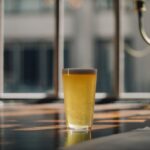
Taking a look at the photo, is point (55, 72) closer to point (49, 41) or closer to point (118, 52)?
point (118, 52)

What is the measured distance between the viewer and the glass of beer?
836 mm

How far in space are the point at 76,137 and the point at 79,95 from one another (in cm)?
11

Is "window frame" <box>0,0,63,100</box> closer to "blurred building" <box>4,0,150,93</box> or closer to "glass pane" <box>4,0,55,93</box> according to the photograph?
"blurred building" <box>4,0,150,93</box>

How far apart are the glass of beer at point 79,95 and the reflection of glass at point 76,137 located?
3cm

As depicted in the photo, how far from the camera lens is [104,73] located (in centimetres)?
270

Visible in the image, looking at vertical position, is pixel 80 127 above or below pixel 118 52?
below

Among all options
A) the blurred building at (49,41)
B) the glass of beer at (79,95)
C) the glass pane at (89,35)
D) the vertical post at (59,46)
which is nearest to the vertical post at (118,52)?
the vertical post at (59,46)

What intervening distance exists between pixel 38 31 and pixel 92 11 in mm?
547

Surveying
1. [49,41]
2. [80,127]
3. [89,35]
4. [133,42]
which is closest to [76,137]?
[80,127]

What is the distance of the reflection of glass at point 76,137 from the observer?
0.71m

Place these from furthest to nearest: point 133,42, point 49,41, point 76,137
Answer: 1. point 49,41
2. point 133,42
3. point 76,137

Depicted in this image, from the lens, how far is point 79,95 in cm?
84

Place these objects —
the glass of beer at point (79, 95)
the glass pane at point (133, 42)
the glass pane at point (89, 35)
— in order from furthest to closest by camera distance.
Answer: the glass pane at point (89, 35)
the glass pane at point (133, 42)
the glass of beer at point (79, 95)

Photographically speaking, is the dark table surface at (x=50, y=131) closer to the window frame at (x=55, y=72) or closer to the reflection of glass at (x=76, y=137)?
the reflection of glass at (x=76, y=137)
